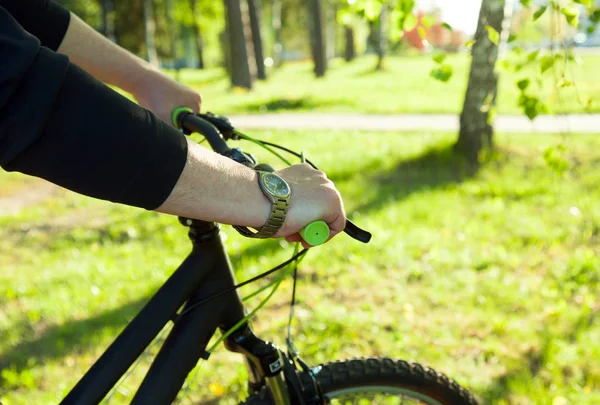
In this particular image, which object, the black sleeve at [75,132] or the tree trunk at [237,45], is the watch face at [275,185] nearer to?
the black sleeve at [75,132]

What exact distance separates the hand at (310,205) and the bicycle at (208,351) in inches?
2.9

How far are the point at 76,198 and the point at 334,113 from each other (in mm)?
6563

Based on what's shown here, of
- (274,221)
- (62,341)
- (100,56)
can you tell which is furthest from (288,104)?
(274,221)

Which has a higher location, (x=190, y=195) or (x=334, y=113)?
(x=190, y=195)

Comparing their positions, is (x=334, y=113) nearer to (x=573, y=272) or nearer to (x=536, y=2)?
(x=573, y=272)

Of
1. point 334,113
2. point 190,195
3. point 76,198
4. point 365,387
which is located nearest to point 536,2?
point 365,387

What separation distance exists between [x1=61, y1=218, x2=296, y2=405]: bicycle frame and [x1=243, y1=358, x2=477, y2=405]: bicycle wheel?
0.16 metres

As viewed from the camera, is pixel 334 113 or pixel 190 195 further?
pixel 334 113

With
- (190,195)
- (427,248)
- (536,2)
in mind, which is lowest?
(427,248)

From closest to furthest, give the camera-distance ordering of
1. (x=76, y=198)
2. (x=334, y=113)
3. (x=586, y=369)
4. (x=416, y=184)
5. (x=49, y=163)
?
(x=49, y=163), (x=586, y=369), (x=416, y=184), (x=76, y=198), (x=334, y=113)

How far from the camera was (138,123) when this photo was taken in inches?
43.7

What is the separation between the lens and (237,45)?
52.2 ft

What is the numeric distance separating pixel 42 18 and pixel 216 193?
911 mm

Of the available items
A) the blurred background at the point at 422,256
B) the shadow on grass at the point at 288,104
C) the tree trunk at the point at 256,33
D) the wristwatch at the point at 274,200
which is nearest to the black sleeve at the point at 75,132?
the wristwatch at the point at 274,200
